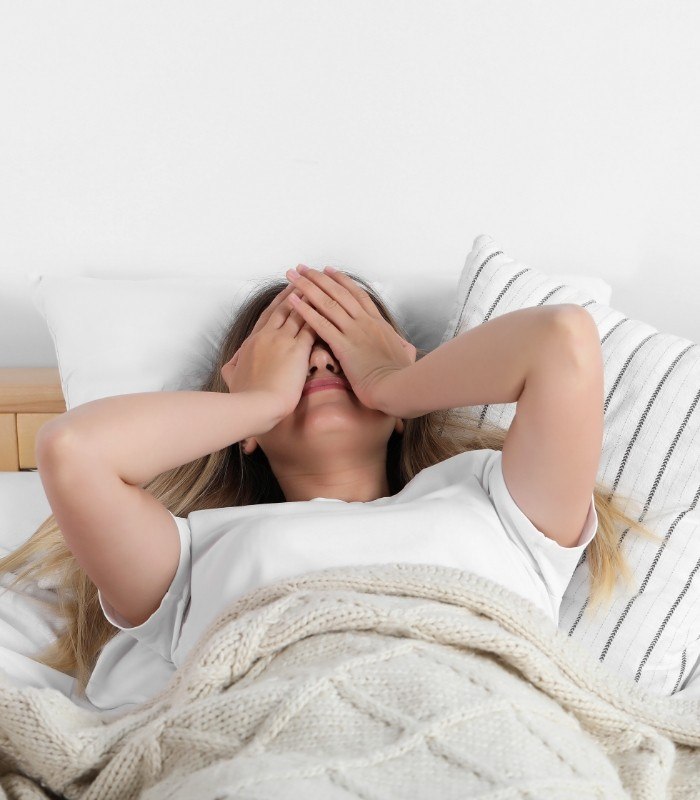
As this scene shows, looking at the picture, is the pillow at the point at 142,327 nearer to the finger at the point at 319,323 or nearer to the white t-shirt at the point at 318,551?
the finger at the point at 319,323

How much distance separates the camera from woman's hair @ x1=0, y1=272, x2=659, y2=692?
1136 millimetres

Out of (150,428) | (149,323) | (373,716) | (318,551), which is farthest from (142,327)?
(373,716)

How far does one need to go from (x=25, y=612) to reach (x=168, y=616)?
0.27 m

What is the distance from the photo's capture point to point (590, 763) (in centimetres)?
73

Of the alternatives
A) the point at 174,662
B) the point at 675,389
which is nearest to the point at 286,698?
the point at 174,662

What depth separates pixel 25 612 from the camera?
1.21 meters

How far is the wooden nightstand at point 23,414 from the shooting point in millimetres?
1505

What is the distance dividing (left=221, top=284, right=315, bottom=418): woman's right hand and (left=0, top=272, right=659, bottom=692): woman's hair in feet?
0.29

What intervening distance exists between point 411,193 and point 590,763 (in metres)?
1.18

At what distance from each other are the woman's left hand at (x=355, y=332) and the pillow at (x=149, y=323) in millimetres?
208

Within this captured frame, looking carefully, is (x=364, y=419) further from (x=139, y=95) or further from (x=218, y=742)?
(x=139, y=95)

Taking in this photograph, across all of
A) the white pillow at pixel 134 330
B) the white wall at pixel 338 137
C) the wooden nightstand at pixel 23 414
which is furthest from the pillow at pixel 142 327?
the white wall at pixel 338 137

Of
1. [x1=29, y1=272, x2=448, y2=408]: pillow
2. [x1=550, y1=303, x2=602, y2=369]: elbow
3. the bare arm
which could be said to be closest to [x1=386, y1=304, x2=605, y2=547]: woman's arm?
[x1=550, y1=303, x2=602, y2=369]: elbow

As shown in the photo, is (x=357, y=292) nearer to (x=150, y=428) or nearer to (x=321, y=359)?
(x=321, y=359)
